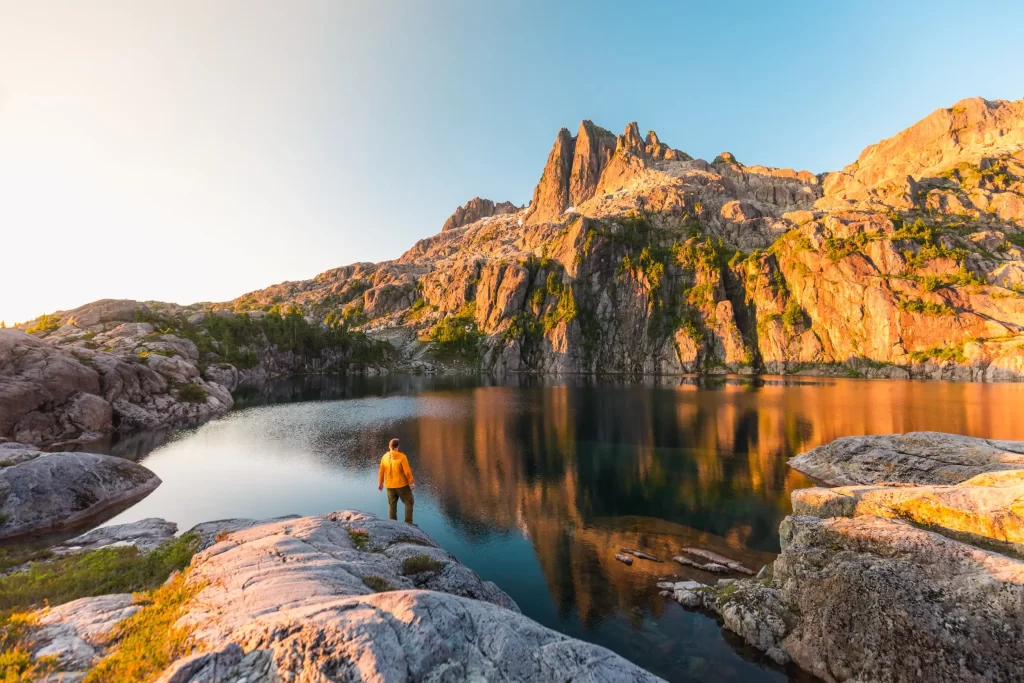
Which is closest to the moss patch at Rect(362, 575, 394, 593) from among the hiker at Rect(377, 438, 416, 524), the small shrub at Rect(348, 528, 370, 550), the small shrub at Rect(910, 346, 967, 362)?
the small shrub at Rect(348, 528, 370, 550)

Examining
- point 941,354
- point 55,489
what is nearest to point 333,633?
point 55,489

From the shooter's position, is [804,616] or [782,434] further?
[782,434]

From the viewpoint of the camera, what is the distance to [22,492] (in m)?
25.1

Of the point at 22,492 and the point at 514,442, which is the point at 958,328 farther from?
the point at 22,492

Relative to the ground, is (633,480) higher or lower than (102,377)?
lower

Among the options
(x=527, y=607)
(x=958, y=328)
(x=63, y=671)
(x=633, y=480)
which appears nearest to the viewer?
(x=63, y=671)

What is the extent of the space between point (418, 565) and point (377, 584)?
2774 mm

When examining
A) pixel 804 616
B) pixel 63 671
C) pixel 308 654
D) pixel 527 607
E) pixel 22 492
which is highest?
pixel 308 654

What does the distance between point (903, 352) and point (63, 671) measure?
180m

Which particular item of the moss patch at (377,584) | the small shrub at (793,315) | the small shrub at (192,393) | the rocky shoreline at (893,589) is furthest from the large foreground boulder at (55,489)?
the small shrub at (793,315)

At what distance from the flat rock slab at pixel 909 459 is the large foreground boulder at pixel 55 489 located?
180 feet

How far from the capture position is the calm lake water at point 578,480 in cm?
1917

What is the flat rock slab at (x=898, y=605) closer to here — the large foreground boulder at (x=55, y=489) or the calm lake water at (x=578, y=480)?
the calm lake water at (x=578, y=480)

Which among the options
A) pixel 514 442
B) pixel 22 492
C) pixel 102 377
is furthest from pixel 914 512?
pixel 102 377
